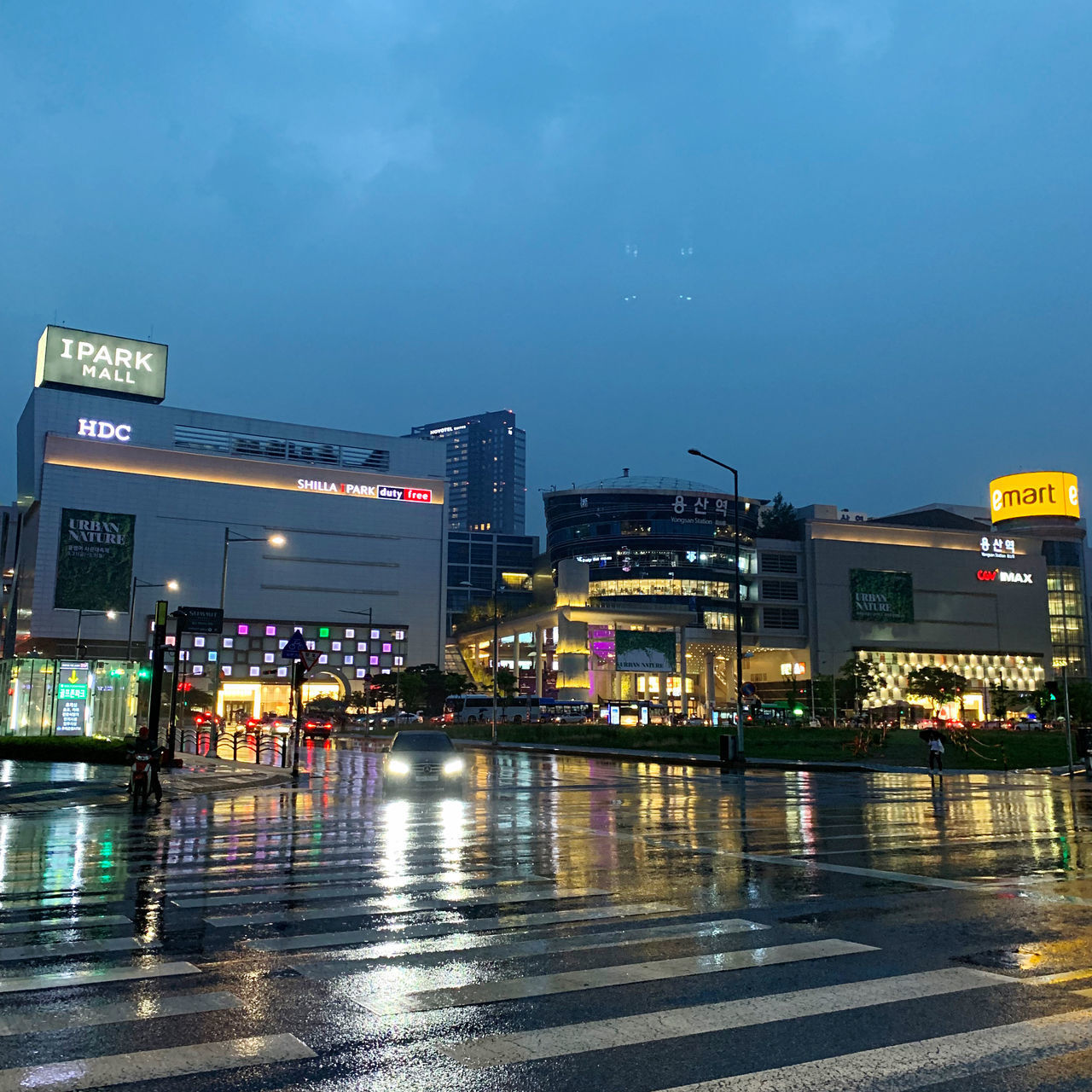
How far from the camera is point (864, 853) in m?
14.4

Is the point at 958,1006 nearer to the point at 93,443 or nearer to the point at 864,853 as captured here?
the point at 864,853

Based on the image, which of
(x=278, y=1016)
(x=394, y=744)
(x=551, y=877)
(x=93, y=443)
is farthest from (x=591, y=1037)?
(x=93, y=443)

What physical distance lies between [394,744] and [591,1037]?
2057 centimetres

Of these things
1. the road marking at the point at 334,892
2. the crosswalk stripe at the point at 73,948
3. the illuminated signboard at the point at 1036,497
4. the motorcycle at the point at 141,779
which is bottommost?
the road marking at the point at 334,892

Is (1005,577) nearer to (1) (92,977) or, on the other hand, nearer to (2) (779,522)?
(2) (779,522)

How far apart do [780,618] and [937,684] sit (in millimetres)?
25758

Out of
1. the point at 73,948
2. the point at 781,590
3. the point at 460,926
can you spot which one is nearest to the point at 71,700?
the point at 73,948

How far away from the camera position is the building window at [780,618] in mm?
142750

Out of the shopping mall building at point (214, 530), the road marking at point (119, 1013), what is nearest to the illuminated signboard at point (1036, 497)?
the shopping mall building at point (214, 530)

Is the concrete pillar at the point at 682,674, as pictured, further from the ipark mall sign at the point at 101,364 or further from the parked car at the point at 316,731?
the ipark mall sign at the point at 101,364

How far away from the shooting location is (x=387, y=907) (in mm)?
10156

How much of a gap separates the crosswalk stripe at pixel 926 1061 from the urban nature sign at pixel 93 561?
12623 centimetres

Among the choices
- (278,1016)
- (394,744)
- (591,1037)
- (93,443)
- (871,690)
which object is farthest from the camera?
(871,690)

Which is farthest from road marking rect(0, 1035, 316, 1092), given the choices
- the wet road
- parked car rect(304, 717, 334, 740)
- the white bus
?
the white bus
